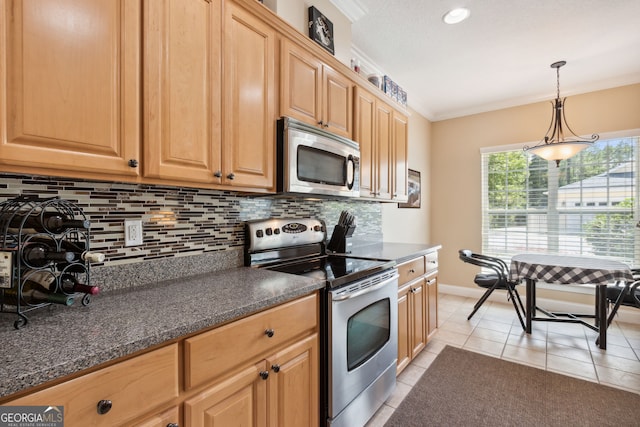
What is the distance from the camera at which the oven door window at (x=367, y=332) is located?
1.54 meters

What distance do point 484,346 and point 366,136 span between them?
85.2 inches

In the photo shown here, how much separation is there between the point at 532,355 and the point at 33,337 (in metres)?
3.22

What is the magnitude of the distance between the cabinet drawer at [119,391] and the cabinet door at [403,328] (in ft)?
5.14

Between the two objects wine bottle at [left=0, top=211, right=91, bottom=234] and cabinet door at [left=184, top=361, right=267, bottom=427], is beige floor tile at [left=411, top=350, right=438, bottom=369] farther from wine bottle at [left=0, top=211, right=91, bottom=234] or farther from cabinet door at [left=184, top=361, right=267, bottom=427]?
wine bottle at [left=0, top=211, right=91, bottom=234]

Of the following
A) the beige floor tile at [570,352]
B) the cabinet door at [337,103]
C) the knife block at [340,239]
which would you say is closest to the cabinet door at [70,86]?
the cabinet door at [337,103]

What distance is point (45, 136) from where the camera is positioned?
0.87 meters

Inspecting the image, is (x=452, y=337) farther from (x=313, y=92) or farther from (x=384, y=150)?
(x=313, y=92)

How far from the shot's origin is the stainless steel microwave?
1617mm

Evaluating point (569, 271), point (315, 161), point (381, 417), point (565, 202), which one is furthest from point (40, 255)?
point (565, 202)

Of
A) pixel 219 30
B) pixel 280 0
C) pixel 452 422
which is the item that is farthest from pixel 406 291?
pixel 280 0

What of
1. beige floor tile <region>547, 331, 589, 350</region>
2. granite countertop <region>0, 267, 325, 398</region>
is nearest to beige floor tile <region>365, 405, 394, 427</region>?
granite countertop <region>0, 267, 325, 398</region>

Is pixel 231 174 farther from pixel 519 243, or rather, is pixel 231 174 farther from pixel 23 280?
pixel 519 243

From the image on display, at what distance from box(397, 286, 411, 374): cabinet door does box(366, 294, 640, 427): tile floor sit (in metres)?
0.15

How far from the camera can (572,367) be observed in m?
2.35
